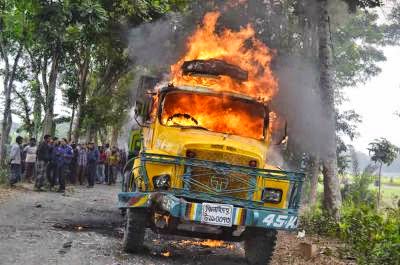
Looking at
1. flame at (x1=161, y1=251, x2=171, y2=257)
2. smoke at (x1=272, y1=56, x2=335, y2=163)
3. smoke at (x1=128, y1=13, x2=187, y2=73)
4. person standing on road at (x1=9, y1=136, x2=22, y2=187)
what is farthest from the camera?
smoke at (x1=128, y1=13, x2=187, y2=73)

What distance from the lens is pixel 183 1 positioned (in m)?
18.7

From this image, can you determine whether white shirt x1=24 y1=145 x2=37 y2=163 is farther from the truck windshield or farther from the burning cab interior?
the truck windshield

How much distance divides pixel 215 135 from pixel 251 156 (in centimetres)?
81

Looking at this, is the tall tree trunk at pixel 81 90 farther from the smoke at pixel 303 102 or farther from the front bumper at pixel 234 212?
the front bumper at pixel 234 212

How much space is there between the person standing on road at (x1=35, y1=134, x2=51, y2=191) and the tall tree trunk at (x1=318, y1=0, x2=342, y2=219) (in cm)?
932

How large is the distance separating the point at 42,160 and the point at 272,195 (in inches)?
438

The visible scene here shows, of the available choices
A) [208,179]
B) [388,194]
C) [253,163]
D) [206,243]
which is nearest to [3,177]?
[206,243]

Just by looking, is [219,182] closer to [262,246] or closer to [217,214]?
[217,214]

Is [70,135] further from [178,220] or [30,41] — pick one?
[178,220]

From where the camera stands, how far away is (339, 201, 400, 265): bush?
805 centimetres

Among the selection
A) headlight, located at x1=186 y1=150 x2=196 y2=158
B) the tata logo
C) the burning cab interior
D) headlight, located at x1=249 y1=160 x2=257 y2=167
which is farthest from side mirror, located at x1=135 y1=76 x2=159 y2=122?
headlight, located at x1=249 y1=160 x2=257 y2=167

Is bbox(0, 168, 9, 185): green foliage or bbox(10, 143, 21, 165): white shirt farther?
bbox(0, 168, 9, 185): green foliage

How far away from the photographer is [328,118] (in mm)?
12898

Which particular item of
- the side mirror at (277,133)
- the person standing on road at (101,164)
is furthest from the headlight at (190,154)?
the person standing on road at (101,164)
